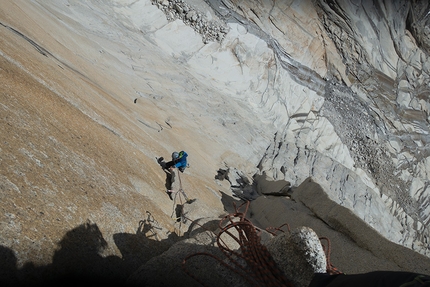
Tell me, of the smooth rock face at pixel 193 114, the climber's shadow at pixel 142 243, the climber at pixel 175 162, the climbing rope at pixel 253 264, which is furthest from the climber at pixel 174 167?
the climbing rope at pixel 253 264

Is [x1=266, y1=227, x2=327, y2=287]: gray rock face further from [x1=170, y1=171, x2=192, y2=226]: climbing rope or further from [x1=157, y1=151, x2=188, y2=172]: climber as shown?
[x1=157, y1=151, x2=188, y2=172]: climber

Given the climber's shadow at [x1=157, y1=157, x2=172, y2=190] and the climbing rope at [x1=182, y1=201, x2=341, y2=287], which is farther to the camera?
the climber's shadow at [x1=157, y1=157, x2=172, y2=190]

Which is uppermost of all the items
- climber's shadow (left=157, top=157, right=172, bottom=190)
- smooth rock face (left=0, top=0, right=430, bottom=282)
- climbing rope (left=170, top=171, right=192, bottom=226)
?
smooth rock face (left=0, top=0, right=430, bottom=282)

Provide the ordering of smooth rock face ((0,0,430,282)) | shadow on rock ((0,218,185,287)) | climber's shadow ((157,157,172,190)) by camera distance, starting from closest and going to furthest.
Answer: shadow on rock ((0,218,185,287))
smooth rock face ((0,0,430,282))
climber's shadow ((157,157,172,190))

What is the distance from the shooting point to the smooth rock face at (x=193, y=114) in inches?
117

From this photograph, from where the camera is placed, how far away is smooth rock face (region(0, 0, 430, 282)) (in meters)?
2.97

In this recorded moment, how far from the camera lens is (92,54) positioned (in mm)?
10641

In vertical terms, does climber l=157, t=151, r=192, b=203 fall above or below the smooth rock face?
below

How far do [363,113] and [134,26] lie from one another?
13.7 meters

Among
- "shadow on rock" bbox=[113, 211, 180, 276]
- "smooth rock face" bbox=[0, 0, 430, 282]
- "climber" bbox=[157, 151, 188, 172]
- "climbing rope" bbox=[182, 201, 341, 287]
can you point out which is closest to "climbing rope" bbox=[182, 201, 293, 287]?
"climbing rope" bbox=[182, 201, 341, 287]

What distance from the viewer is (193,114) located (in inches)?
489

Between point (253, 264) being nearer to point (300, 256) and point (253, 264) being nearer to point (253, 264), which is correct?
point (253, 264)

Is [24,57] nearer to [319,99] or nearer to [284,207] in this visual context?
[284,207]

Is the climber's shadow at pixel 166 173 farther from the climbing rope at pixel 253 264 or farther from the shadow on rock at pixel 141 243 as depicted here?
the climbing rope at pixel 253 264
